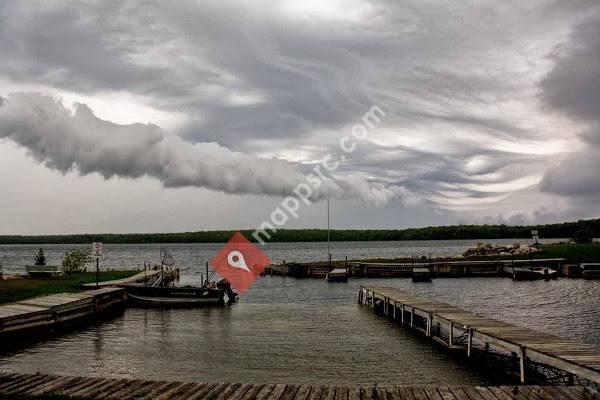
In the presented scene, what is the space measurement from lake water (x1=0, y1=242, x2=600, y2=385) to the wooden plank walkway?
14.1ft

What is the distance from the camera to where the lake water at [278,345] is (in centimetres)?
1880

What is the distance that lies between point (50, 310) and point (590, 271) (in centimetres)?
5782

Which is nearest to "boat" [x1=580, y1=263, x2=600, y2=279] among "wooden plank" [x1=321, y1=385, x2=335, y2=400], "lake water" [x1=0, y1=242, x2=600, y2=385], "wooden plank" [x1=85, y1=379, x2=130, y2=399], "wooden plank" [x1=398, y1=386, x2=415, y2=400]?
"lake water" [x1=0, y1=242, x2=600, y2=385]

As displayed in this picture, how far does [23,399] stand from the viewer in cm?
1256

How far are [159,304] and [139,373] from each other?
20652 mm

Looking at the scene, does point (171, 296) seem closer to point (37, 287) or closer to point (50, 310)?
point (37, 287)

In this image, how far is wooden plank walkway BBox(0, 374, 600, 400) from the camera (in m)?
12.8

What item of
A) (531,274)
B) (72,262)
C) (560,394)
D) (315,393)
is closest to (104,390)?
(315,393)

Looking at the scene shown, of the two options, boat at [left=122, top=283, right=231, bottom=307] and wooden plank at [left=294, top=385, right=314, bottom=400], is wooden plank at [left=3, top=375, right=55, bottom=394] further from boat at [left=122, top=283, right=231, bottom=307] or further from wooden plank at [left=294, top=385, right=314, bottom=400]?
boat at [left=122, top=283, right=231, bottom=307]

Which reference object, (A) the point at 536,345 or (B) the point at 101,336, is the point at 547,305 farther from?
(B) the point at 101,336

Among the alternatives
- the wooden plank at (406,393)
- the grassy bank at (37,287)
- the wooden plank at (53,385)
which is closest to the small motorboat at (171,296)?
the grassy bank at (37,287)

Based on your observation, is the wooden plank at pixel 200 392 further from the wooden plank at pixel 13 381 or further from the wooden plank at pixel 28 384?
the wooden plank at pixel 13 381

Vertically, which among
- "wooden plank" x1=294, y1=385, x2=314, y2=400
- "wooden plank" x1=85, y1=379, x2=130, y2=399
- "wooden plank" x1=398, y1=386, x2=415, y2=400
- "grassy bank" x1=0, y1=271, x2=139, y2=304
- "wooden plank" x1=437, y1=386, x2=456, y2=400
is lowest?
"wooden plank" x1=437, y1=386, x2=456, y2=400

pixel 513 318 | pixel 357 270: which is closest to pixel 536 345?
pixel 513 318
